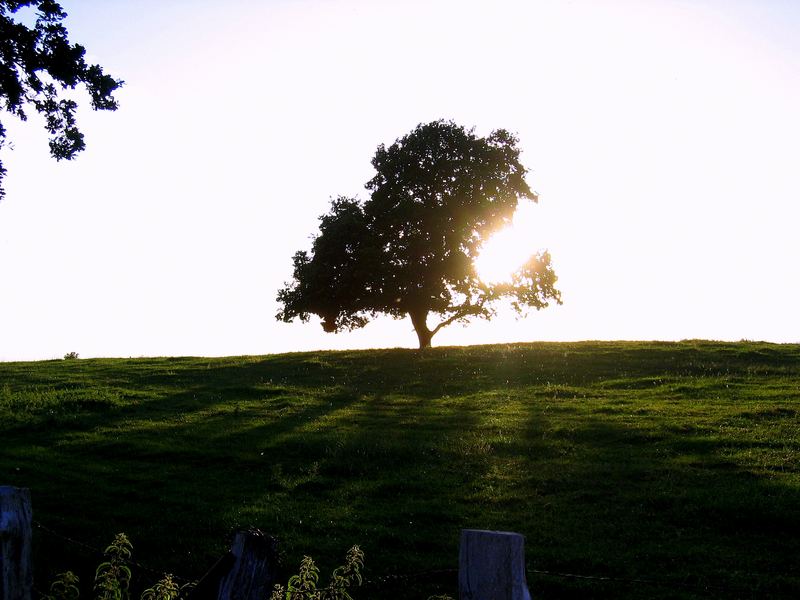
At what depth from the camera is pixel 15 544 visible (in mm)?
6504

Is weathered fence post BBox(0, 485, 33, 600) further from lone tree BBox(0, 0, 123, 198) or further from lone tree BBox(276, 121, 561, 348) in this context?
lone tree BBox(276, 121, 561, 348)

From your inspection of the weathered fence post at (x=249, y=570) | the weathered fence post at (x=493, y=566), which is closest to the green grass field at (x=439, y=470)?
the weathered fence post at (x=249, y=570)

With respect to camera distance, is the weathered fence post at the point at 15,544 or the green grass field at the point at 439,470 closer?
the weathered fence post at the point at 15,544

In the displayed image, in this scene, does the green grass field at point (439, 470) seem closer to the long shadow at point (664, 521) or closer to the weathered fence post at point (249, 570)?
the long shadow at point (664, 521)

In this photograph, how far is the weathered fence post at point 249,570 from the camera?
19.5 ft

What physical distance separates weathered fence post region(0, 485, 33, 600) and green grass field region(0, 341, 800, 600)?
3.70m

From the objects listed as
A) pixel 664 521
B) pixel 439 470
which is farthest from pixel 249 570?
pixel 439 470

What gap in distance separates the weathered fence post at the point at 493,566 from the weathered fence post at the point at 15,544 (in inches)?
146

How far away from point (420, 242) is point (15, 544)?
42.8 meters

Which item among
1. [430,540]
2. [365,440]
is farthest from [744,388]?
[430,540]

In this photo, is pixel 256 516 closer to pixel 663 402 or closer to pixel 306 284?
pixel 663 402

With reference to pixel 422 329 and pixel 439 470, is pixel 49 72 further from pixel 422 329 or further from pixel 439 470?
pixel 422 329

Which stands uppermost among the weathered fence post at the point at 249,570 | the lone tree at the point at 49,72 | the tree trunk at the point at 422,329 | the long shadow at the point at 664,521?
the lone tree at the point at 49,72

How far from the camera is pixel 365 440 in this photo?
74.6 ft
